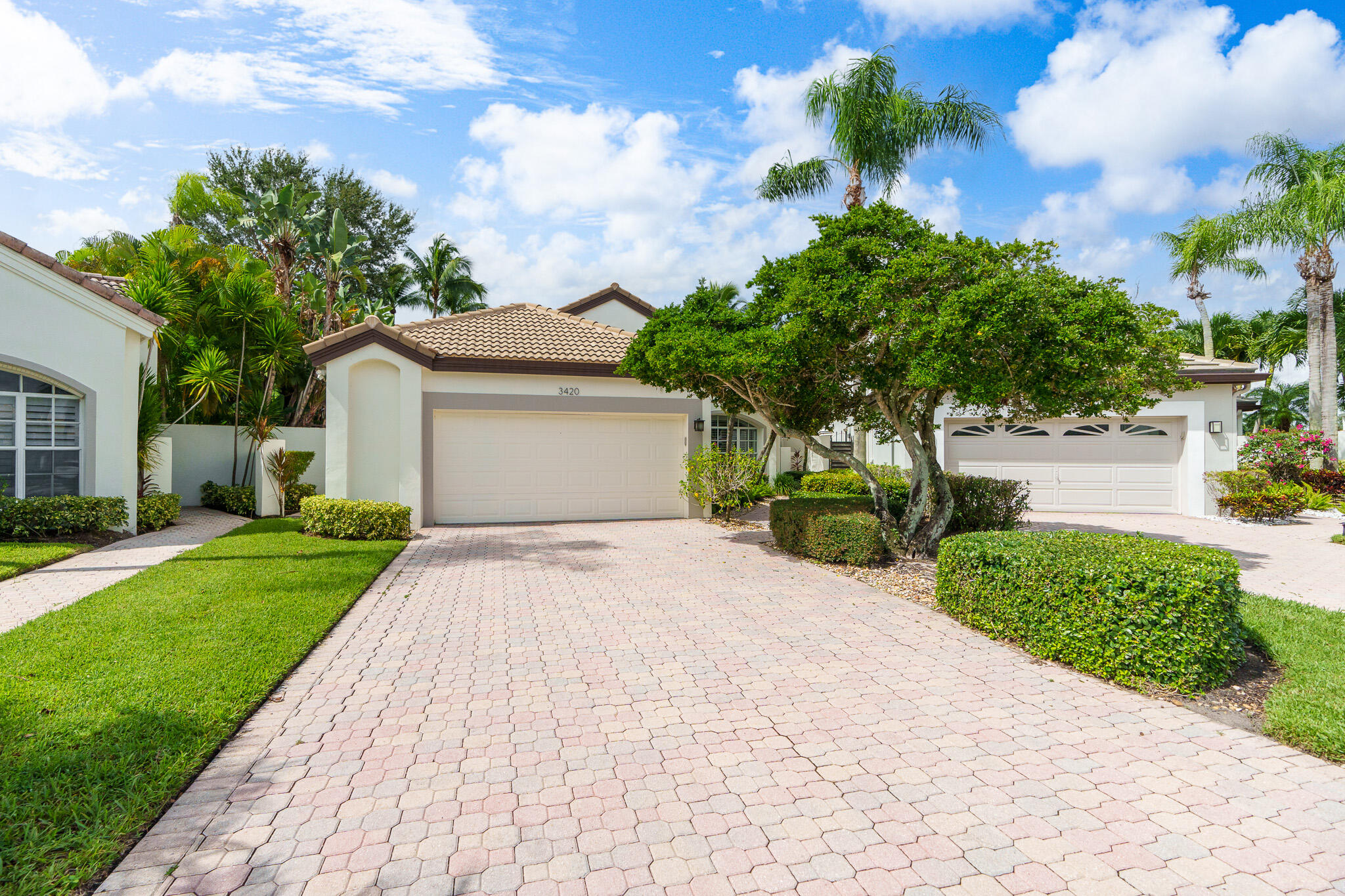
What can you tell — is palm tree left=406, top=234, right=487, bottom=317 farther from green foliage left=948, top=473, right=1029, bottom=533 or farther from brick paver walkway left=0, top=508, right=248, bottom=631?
green foliage left=948, top=473, right=1029, bottom=533

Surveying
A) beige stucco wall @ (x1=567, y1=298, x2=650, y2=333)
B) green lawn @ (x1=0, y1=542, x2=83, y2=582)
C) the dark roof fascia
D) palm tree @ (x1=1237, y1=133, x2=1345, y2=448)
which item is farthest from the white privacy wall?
palm tree @ (x1=1237, y1=133, x2=1345, y2=448)

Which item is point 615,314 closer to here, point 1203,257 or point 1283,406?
point 1203,257

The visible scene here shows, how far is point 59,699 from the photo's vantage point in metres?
4.22

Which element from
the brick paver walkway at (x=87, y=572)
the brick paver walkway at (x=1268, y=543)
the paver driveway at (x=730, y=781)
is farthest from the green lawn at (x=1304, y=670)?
the brick paver walkway at (x=87, y=572)

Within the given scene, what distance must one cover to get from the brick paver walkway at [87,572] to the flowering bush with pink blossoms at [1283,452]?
21832 millimetres

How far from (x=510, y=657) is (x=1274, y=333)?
29108 millimetres

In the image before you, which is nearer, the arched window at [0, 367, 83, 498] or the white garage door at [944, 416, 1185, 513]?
the arched window at [0, 367, 83, 498]

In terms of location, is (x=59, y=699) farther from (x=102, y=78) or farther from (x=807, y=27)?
(x=807, y=27)

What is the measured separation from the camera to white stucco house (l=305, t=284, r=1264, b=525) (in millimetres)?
12844

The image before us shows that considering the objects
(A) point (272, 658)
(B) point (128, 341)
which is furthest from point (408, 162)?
(A) point (272, 658)

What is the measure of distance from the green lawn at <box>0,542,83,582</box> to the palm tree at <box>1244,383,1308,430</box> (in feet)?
111

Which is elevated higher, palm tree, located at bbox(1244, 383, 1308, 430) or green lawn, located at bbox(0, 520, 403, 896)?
palm tree, located at bbox(1244, 383, 1308, 430)

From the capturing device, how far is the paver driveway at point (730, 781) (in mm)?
2738

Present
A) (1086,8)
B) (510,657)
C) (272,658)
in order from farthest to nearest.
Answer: (1086,8)
(510,657)
(272,658)
